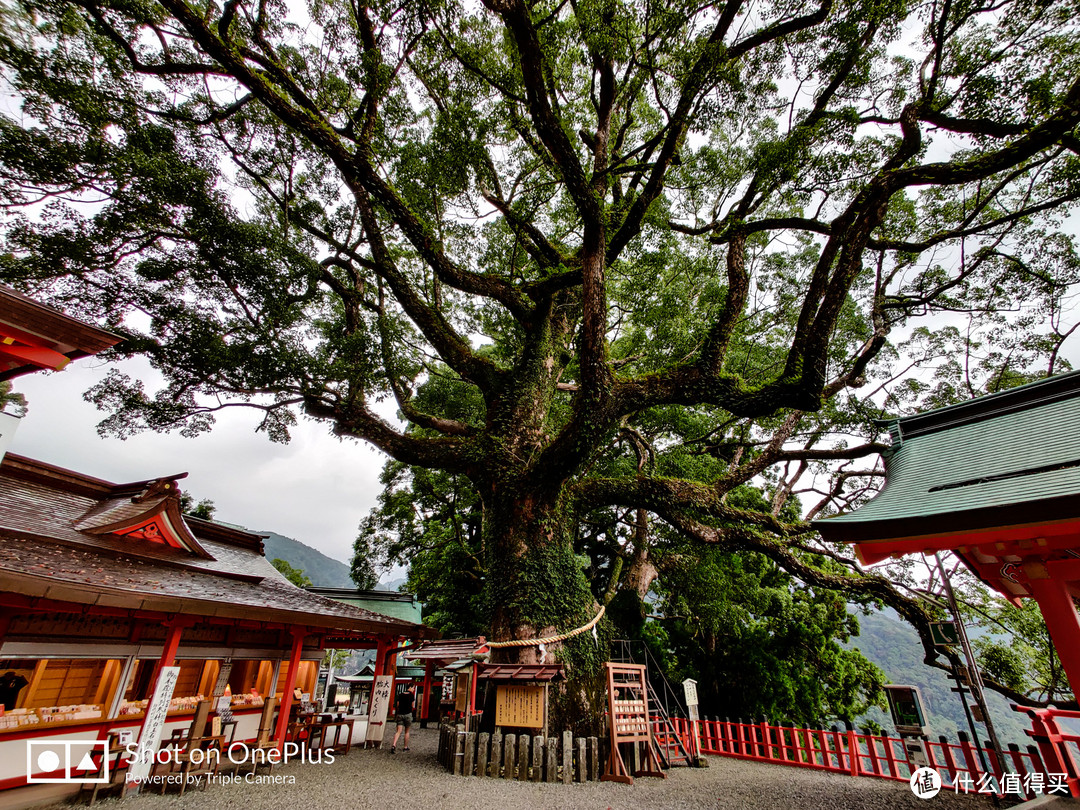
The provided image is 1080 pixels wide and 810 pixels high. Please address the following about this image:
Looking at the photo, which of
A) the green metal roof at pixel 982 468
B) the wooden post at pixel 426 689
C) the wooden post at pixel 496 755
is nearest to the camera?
the green metal roof at pixel 982 468

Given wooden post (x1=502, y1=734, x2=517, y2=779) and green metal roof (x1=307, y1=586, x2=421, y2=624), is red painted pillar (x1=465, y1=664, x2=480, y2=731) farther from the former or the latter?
green metal roof (x1=307, y1=586, x2=421, y2=624)

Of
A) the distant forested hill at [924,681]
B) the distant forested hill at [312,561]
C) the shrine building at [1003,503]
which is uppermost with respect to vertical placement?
the distant forested hill at [312,561]

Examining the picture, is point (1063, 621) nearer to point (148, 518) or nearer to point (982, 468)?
point (982, 468)

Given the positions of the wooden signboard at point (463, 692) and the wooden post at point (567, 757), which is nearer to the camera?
the wooden post at point (567, 757)

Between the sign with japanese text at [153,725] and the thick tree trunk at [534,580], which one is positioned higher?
the thick tree trunk at [534,580]

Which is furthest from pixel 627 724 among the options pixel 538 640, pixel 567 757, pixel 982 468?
pixel 982 468

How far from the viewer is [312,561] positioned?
4161 inches

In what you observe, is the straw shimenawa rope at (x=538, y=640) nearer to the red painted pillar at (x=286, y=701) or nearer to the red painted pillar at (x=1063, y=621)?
the red painted pillar at (x=286, y=701)

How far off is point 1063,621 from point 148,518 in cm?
1058

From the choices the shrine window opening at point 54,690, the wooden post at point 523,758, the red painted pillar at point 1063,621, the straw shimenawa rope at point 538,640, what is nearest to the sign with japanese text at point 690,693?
the straw shimenawa rope at point 538,640

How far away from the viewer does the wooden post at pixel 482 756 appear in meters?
6.00

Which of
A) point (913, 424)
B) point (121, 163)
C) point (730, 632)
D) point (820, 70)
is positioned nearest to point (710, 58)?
point (820, 70)

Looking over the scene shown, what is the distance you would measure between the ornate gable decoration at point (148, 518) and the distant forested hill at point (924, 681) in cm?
6424

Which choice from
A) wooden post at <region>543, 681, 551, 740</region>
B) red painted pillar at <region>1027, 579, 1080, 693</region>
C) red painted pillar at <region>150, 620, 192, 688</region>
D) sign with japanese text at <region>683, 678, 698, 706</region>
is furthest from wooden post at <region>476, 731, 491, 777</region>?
red painted pillar at <region>1027, 579, 1080, 693</region>
